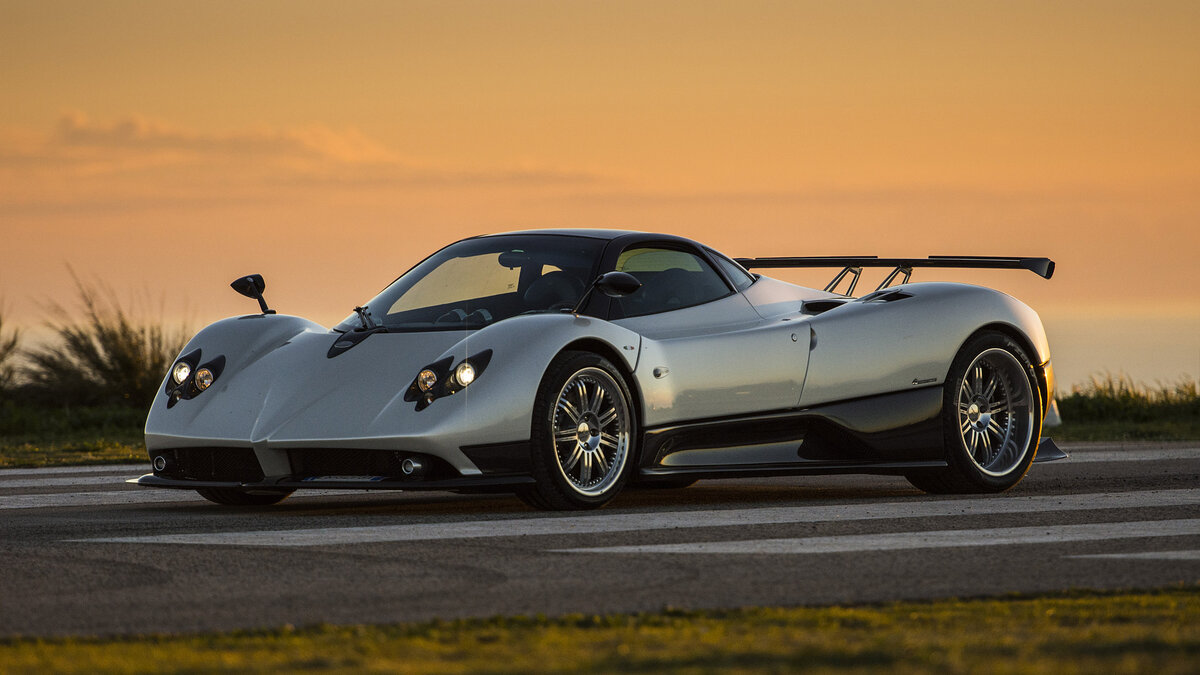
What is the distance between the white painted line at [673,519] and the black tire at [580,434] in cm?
27

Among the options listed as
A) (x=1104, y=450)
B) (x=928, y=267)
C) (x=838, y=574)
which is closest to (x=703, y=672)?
(x=838, y=574)

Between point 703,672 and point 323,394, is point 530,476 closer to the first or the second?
point 323,394

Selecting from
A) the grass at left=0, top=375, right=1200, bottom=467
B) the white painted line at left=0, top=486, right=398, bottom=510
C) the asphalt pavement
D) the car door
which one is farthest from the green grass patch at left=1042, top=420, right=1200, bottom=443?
the white painted line at left=0, top=486, right=398, bottom=510

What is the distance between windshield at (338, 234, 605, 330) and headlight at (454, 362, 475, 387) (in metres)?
0.80

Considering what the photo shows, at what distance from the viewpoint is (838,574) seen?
19.0 feet

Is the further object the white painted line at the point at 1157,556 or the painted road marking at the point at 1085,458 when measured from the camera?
the painted road marking at the point at 1085,458

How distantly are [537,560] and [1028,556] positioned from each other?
1772 mm

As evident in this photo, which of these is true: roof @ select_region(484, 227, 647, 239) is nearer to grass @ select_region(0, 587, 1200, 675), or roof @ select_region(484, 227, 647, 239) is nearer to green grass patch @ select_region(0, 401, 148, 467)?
grass @ select_region(0, 587, 1200, 675)

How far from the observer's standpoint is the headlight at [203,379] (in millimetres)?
8820

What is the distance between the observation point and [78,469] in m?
12.9

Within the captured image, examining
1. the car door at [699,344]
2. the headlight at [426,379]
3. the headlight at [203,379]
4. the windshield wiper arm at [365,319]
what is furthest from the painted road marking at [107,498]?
the car door at [699,344]

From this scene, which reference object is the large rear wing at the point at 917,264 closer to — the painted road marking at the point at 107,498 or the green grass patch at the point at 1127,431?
the painted road marking at the point at 107,498

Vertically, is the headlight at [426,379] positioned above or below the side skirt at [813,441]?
above

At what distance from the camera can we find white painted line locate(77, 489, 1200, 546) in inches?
276
